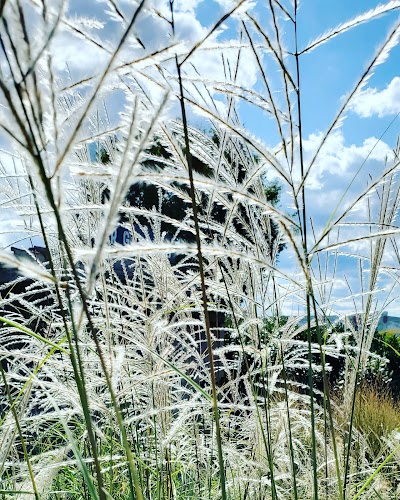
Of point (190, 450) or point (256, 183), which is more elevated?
point (256, 183)

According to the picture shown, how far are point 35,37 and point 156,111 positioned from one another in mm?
159

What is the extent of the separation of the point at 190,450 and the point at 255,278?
1005 mm

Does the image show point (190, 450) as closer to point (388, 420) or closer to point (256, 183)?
point (256, 183)

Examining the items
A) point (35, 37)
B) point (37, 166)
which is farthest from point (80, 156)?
point (37, 166)

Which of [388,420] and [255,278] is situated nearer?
[255,278]

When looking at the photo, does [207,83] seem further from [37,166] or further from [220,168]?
[37,166]

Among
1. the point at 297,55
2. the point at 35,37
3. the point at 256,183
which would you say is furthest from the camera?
the point at 256,183

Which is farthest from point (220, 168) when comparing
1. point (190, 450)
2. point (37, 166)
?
point (190, 450)

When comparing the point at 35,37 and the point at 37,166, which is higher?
the point at 35,37

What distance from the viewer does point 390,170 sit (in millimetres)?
1111

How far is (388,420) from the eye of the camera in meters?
5.73

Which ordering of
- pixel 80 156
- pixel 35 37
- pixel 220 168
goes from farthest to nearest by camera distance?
pixel 80 156 < pixel 220 168 < pixel 35 37

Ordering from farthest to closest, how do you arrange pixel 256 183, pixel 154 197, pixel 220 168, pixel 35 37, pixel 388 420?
pixel 154 197
pixel 388 420
pixel 256 183
pixel 220 168
pixel 35 37

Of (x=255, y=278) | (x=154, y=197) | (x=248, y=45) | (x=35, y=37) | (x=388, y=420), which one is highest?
(x=154, y=197)
